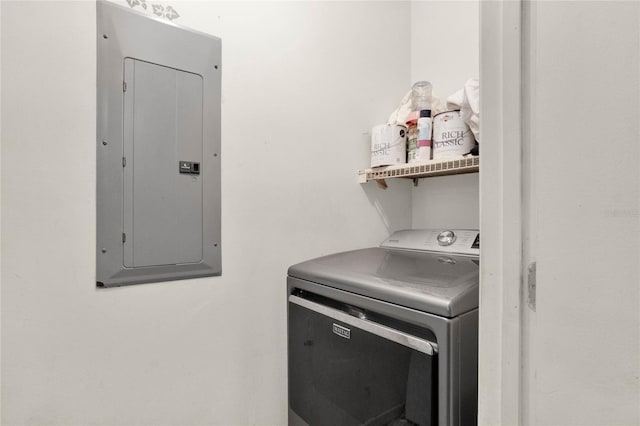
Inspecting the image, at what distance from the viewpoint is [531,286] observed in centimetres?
44

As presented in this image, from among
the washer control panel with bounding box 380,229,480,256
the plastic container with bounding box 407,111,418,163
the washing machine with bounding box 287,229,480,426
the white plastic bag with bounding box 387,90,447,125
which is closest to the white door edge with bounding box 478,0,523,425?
the washing machine with bounding box 287,229,480,426

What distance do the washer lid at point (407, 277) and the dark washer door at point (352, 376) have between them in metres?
0.12

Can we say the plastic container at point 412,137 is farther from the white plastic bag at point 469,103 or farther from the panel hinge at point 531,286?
the panel hinge at point 531,286

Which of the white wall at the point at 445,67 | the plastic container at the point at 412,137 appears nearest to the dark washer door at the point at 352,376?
the plastic container at the point at 412,137

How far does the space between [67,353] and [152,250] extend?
1.17 ft

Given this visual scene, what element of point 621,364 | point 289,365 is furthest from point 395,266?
point 621,364

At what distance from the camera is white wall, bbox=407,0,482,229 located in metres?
1.45

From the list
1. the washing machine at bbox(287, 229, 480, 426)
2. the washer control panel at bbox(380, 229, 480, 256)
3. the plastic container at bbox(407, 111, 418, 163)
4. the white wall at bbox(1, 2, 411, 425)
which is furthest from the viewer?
the plastic container at bbox(407, 111, 418, 163)

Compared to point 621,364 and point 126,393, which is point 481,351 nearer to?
point 621,364

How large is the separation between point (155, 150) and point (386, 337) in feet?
2.98

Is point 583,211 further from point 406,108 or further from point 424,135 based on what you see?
point 406,108

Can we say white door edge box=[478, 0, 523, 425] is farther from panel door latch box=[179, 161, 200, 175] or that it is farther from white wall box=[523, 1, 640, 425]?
panel door latch box=[179, 161, 200, 175]

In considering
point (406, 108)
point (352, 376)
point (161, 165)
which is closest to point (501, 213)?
point (352, 376)

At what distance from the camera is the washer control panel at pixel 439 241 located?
1239mm
